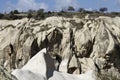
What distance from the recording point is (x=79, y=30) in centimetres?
3366

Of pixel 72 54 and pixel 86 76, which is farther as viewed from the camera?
pixel 72 54

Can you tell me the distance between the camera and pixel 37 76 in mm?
7082

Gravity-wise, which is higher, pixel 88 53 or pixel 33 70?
pixel 33 70

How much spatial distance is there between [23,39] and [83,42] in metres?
4.55

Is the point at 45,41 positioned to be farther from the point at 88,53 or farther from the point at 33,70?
the point at 33,70

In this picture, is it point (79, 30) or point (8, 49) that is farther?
point (79, 30)

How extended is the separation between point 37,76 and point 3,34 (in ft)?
87.6

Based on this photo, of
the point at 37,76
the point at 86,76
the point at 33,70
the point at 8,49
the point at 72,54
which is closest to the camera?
the point at 37,76

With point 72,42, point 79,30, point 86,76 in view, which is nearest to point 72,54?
point 72,42

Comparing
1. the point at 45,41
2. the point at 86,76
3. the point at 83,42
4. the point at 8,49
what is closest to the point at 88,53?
the point at 83,42

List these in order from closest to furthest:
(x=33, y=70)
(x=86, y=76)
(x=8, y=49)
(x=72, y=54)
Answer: (x=33, y=70) < (x=86, y=76) < (x=72, y=54) < (x=8, y=49)

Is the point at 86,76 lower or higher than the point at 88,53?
higher

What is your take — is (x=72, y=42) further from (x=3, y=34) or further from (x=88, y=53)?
(x=3, y=34)

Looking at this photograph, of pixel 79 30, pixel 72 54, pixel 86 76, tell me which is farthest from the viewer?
pixel 79 30
